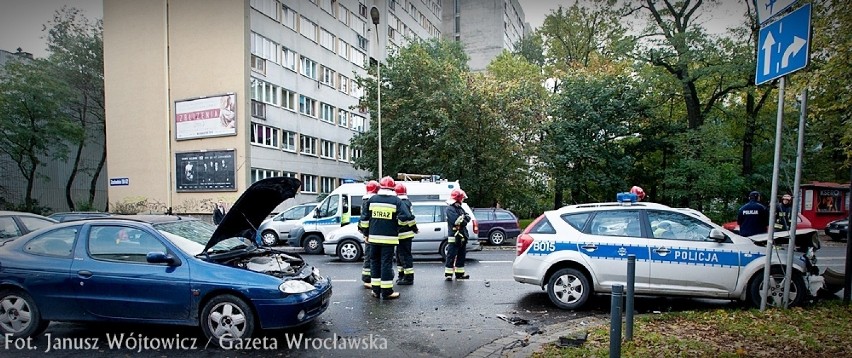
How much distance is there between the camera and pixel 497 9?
2489 inches

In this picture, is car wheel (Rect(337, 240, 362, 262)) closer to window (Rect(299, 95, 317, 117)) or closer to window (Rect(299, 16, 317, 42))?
window (Rect(299, 95, 317, 117))

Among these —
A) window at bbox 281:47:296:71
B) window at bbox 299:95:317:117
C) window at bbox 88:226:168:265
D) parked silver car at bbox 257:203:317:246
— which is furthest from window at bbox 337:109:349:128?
window at bbox 88:226:168:265

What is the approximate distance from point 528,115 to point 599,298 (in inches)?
712

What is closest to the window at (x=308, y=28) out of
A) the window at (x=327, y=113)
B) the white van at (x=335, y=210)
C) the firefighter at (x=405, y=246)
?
the window at (x=327, y=113)

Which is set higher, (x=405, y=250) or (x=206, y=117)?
(x=206, y=117)

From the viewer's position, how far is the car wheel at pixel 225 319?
5.41 metres

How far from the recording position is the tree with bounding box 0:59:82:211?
94.8ft

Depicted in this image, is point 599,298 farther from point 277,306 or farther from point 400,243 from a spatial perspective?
point 277,306

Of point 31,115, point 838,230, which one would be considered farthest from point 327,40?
point 838,230

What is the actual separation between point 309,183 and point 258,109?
709 centimetres

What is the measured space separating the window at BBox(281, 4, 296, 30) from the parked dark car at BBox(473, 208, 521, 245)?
66.6 ft

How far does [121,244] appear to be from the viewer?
18.7 feet

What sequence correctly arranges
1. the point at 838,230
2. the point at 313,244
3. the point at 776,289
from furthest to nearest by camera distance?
the point at 838,230 → the point at 313,244 → the point at 776,289

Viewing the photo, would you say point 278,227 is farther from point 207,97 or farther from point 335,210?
point 207,97
